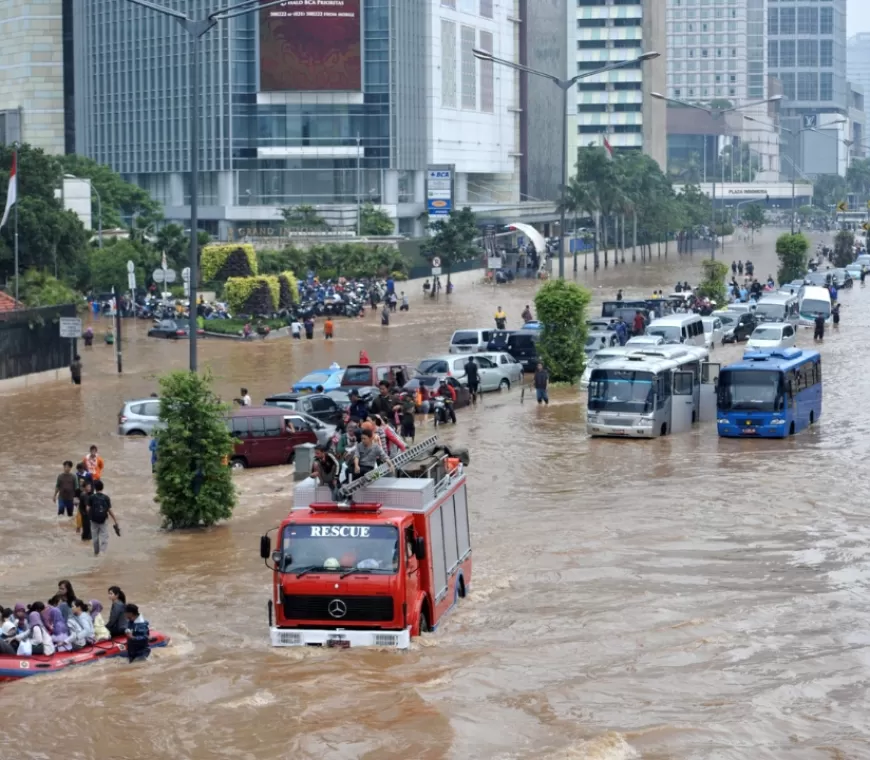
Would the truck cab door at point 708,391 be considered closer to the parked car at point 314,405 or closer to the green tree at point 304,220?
the parked car at point 314,405

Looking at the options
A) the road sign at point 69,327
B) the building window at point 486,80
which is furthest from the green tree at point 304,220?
the road sign at point 69,327

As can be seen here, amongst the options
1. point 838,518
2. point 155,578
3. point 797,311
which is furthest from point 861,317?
point 155,578

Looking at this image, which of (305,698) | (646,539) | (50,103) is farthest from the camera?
(50,103)

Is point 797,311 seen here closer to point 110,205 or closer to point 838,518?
point 838,518

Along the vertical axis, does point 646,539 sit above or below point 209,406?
below

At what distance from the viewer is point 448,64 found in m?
133

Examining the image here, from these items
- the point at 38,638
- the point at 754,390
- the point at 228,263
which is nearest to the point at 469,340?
the point at 754,390

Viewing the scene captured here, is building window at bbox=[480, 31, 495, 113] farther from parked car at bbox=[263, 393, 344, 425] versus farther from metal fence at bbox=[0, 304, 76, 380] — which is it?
parked car at bbox=[263, 393, 344, 425]

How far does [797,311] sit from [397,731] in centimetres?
5529

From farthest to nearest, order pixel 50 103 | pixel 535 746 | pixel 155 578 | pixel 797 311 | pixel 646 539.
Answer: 1. pixel 50 103
2. pixel 797 311
3. pixel 646 539
4. pixel 155 578
5. pixel 535 746

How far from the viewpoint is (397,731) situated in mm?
17188

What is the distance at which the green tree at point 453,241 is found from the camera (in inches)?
4040

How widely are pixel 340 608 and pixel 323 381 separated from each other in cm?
2847

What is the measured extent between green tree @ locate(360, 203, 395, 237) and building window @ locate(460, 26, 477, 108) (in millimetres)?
23668
